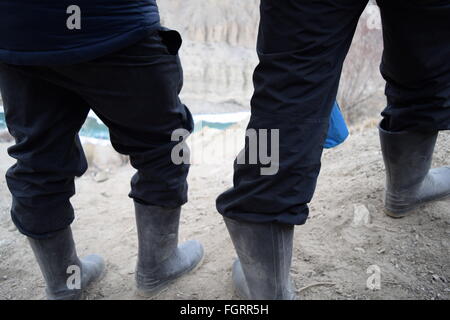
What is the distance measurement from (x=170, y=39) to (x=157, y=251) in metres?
0.64

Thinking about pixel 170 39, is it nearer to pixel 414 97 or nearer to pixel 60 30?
pixel 60 30

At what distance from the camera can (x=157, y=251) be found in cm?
125

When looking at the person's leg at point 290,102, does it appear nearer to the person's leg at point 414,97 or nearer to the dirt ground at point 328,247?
the person's leg at point 414,97

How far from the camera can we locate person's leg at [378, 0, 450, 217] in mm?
996

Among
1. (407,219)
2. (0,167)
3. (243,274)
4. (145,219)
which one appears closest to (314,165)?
(243,274)

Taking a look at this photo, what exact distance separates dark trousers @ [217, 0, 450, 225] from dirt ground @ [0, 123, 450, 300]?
1.22 ft

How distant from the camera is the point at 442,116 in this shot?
1.17 m

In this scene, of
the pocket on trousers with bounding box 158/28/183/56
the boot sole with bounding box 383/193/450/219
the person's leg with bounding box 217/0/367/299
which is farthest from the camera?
the boot sole with bounding box 383/193/450/219

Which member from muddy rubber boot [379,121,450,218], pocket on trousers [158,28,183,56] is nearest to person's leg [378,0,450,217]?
muddy rubber boot [379,121,450,218]

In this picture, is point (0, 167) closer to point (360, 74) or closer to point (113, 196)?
point (113, 196)

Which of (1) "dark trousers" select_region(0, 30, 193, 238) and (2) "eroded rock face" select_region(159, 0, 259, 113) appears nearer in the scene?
(1) "dark trousers" select_region(0, 30, 193, 238)

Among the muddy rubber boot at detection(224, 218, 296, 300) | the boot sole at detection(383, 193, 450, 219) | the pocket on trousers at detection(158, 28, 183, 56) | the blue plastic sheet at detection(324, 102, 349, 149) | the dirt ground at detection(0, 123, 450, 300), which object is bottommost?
the dirt ground at detection(0, 123, 450, 300)

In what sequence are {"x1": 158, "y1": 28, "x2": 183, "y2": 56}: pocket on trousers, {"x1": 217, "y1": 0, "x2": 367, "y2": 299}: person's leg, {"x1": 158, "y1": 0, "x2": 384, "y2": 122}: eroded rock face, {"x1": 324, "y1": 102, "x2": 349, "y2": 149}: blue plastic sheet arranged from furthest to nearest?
{"x1": 158, "y1": 0, "x2": 384, "y2": 122}: eroded rock face < {"x1": 324, "y1": 102, "x2": 349, "y2": 149}: blue plastic sheet < {"x1": 158, "y1": 28, "x2": 183, "y2": 56}: pocket on trousers < {"x1": 217, "y1": 0, "x2": 367, "y2": 299}: person's leg

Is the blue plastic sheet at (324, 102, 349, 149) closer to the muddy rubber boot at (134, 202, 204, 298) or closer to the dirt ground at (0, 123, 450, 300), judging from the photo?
the dirt ground at (0, 123, 450, 300)
